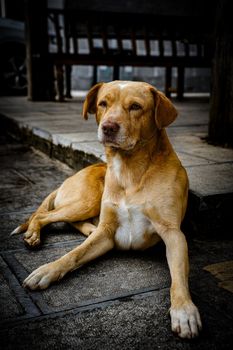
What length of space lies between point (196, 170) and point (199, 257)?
100cm

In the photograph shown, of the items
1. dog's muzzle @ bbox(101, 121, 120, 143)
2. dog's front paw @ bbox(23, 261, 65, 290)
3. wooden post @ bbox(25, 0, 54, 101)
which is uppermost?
wooden post @ bbox(25, 0, 54, 101)

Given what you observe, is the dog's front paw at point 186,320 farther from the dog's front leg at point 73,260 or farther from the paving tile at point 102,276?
the dog's front leg at point 73,260

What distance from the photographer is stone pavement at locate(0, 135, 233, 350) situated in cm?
179

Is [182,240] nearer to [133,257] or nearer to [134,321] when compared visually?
[133,257]

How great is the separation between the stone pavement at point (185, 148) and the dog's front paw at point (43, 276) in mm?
1074

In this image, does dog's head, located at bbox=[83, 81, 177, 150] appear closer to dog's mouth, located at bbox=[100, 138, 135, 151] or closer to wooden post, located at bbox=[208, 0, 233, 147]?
dog's mouth, located at bbox=[100, 138, 135, 151]

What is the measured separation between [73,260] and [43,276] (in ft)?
0.71

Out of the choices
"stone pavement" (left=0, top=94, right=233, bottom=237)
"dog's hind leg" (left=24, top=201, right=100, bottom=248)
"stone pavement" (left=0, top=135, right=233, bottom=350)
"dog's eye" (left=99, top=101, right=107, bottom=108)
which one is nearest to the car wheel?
"stone pavement" (left=0, top=94, right=233, bottom=237)

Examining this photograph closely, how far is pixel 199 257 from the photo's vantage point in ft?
8.64

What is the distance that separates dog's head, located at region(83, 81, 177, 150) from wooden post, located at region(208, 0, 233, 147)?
172cm

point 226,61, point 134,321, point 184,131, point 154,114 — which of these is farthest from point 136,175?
point 184,131

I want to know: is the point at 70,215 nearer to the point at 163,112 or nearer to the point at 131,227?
the point at 131,227

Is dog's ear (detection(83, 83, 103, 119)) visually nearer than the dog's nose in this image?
No

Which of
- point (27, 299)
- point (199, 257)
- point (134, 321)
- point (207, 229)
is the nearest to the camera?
point (134, 321)
